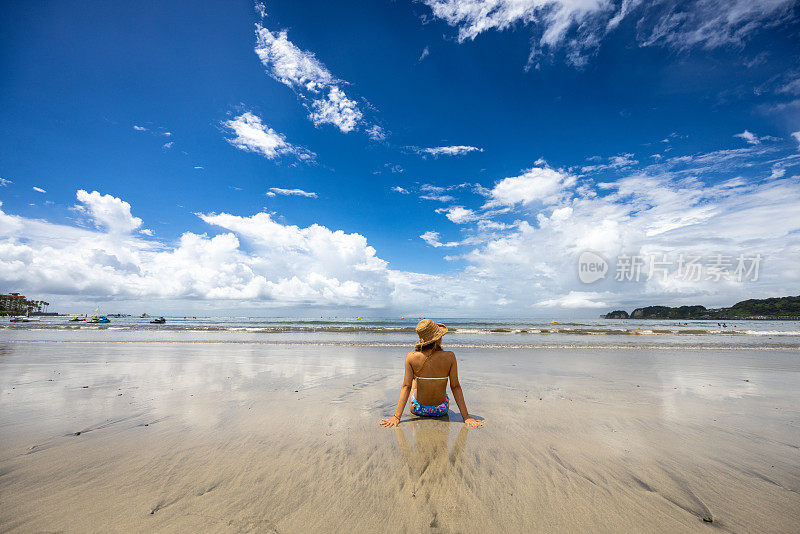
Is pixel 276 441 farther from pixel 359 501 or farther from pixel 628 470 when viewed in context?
pixel 628 470

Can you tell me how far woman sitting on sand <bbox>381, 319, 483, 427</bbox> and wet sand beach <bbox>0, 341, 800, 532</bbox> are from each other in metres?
0.27

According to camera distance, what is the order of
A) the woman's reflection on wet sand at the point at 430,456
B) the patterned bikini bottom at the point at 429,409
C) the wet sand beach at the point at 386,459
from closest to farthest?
the wet sand beach at the point at 386,459
the woman's reflection on wet sand at the point at 430,456
the patterned bikini bottom at the point at 429,409

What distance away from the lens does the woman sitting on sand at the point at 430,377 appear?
583 centimetres

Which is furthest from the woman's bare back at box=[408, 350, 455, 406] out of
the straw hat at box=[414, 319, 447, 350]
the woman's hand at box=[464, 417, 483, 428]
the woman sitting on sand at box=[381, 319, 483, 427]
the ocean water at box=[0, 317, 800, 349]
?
the ocean water at box=[0, 317, 800, 349]

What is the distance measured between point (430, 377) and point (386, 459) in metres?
1.92

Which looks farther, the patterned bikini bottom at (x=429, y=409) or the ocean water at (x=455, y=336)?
A: the ocean water at (x=455, y=336)

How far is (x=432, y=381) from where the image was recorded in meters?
6.18

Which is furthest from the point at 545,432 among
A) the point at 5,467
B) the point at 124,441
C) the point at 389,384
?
the point at 5,467

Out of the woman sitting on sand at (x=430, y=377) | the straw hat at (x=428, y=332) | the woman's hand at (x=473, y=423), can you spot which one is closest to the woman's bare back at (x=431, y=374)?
the woman sitting on sand at (x=430, y=377)

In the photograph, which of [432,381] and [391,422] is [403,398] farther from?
[432,381]

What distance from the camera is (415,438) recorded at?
5.25m

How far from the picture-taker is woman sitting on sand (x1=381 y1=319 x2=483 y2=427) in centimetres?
583

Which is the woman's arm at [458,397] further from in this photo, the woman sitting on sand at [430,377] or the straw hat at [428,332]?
the straw hat at [428,332]

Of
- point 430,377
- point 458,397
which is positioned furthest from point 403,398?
point 458,397
